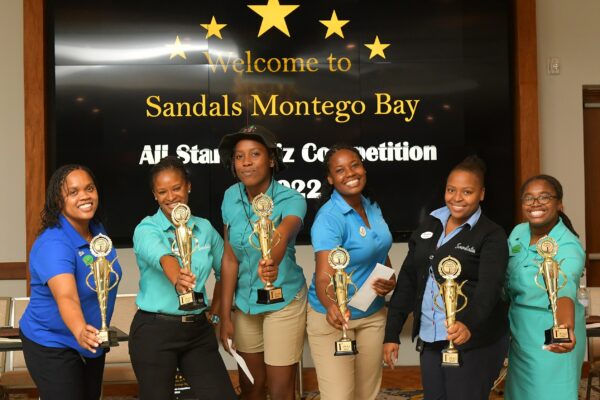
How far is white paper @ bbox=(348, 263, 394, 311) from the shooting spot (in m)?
3.87

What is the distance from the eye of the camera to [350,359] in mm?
3896

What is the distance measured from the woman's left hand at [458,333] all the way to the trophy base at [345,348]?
1.69 feet

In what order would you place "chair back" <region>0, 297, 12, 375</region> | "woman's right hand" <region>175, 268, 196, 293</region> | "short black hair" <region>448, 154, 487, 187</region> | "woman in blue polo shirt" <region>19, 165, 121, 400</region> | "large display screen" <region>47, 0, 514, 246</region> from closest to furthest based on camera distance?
"woman in blue polo shirt" <region>19, 165, 121, 400</region>, "woman's right hand" <region>175, 268, 196, 293</region>, "short black hair" <region>448, 154, 487, 187</region>, "chair back" <region>0, 297, 12, 375</region>, "large display screen" <region>47, 0, 514, 246</region>

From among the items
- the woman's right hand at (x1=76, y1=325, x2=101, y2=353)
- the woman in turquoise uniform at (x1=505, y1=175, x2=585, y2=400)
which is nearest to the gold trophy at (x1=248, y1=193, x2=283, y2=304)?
the woman's right hand at (x1=76, y1=325, x2=101, y2=353)

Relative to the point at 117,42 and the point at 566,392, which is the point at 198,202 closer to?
the point at 117,42

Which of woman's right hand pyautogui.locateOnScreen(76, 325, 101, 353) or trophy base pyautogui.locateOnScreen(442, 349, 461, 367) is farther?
trophy base pyautogui.locateOnScreen(442, 349, 461, 367)

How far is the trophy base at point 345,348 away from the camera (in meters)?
3.72

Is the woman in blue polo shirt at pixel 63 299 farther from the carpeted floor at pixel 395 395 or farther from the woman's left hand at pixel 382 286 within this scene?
the carpeted floor at pixel 395 395

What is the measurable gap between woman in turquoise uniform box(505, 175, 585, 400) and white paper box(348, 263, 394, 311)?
20.9 inches

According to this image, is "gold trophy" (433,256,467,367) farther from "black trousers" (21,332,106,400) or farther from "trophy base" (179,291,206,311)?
"black trousers" (21,332,106,400)

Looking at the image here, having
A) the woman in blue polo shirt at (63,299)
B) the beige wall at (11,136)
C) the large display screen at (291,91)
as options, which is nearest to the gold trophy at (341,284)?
the woman in blue polo shirt at (63,299)

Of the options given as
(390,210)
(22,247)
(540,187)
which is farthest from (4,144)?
(540,187)

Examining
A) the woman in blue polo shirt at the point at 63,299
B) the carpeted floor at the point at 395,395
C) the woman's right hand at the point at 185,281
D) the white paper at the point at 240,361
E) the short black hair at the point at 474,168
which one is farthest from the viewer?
the carpeted floor at the point at 395,395

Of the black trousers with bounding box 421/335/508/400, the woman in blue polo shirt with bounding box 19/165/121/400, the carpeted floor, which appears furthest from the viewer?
the carpeted floor
